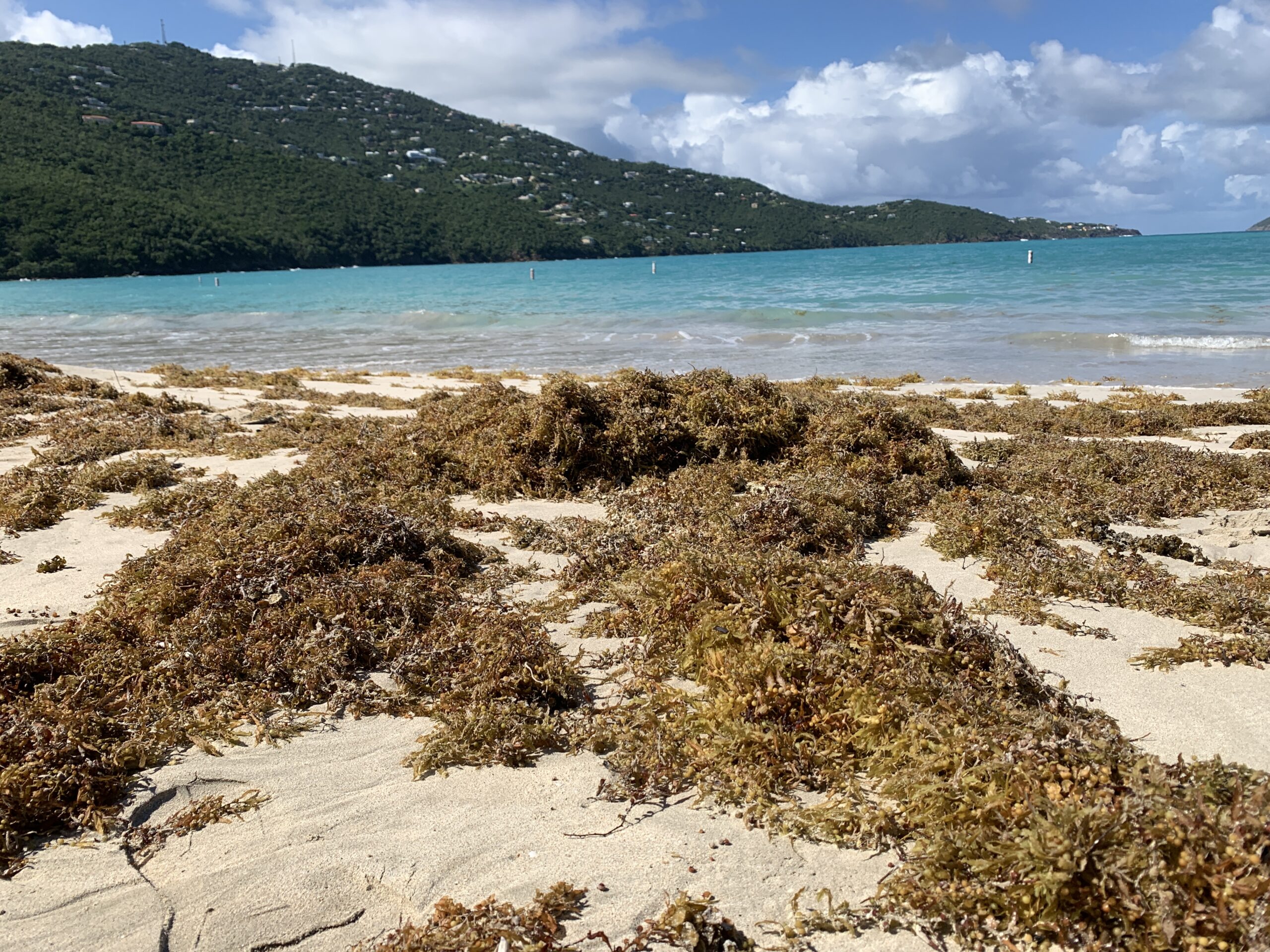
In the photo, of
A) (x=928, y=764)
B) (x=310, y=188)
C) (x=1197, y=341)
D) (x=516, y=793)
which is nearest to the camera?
(x=928, y=764)

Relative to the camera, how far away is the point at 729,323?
947 inches

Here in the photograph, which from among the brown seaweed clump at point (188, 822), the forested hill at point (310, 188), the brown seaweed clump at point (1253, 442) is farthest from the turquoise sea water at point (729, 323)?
the forested hill at point (310, 188)

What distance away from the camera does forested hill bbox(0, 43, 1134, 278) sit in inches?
2549

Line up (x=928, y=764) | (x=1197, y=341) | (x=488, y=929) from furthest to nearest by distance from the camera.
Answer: (x=1197, y=341)
(x=928, y=764)
(x=488, y=929)

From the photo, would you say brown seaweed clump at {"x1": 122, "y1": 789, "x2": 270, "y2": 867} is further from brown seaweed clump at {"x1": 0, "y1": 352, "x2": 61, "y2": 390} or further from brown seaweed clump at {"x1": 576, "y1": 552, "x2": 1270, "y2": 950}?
brown seaweed clump at {"x1": 0, "y1": 352, "x2": 61, "y2": 390}

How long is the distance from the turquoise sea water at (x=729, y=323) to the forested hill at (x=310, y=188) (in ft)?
63.4

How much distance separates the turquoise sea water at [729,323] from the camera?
16094 mm

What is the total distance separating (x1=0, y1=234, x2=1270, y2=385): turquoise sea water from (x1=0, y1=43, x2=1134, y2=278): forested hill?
63.4 feet

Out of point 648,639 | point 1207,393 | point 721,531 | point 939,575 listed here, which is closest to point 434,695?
point 648,639

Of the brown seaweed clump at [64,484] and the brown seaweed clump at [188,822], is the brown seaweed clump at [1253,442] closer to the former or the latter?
the brown seaweed clump at [188,822]

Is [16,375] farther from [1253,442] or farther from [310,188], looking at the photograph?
[310,188]

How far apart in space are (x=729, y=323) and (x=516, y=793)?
2237 cm

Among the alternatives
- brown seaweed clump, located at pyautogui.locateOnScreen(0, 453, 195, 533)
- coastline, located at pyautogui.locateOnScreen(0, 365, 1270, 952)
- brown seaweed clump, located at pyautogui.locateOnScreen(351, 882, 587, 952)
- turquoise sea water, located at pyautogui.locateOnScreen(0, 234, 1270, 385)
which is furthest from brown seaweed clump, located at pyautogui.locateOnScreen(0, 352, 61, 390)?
brown seaweed clump, located at pyautogui.locateOnScreen(351, 882, 587, 952)

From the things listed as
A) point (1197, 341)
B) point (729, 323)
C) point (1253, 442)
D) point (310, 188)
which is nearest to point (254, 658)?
point (1253, 442)
